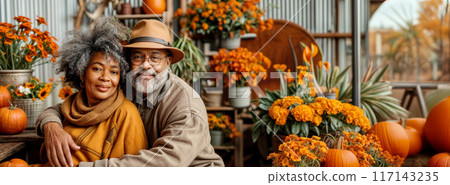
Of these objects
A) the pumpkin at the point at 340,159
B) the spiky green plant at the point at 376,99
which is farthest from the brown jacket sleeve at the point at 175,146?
the spiky green plant at the point at 376,99

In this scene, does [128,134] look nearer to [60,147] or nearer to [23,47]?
[60,147]

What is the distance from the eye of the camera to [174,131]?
3.92 feet

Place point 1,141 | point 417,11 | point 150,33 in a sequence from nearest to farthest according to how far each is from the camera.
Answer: point 150,33 → point 1,141 → point 417,11

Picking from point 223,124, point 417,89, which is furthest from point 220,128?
point 417,89

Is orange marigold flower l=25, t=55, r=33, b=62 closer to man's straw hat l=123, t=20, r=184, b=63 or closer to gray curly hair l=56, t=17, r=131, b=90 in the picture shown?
gray curly hair l=56, t=17, r=131, b=90

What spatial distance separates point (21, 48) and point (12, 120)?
40cm

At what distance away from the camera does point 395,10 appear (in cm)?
395

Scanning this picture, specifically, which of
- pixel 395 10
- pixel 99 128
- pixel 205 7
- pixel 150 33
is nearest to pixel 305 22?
pixel 205 7

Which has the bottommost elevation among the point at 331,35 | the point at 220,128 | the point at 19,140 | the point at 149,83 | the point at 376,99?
the point at 220,128

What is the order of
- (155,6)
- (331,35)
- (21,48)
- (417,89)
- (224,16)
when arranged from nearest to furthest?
(21,48)
(224,16)
(155,6)
(417,89)
(331,35)

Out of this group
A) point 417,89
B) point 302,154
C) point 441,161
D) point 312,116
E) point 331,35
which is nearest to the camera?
point 302,154

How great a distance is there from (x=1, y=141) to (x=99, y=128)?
60 centimetres

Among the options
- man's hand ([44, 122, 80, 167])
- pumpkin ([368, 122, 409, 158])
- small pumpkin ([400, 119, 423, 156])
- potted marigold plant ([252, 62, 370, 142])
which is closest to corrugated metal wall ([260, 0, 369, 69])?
potted marigold plant ([252, 62, 370, 142])
